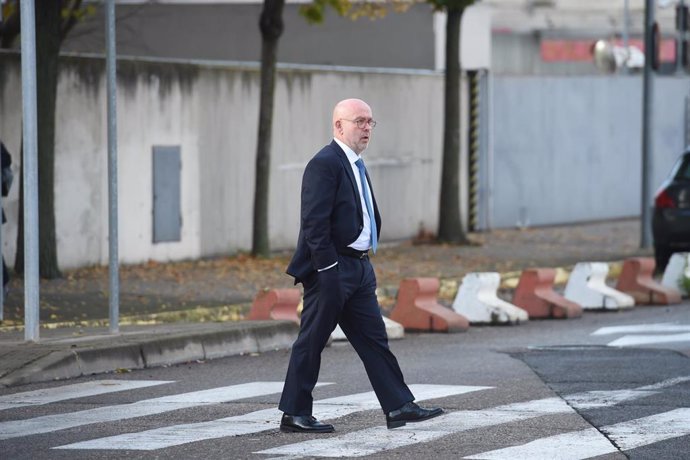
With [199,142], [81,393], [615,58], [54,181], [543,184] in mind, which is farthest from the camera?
[615,58]

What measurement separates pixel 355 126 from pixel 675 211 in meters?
11.5

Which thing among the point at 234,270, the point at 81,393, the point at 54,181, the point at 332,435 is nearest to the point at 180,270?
the point at 234,270

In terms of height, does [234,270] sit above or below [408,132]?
below

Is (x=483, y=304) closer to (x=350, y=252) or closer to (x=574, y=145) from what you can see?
(x=350, y=252)

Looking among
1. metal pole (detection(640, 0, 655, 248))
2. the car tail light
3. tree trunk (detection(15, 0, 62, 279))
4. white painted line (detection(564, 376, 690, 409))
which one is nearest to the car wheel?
the car tail light

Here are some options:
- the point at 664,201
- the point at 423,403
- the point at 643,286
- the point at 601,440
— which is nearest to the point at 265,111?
the point at 664,201

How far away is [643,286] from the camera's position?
1805cm

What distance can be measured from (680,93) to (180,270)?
52.7 feet

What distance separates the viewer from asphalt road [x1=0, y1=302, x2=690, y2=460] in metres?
8.77

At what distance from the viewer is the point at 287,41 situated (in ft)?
103

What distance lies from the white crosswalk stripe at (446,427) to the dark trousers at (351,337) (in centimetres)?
24

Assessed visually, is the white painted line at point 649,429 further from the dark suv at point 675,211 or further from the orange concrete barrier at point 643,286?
the dark suv at point 675,211

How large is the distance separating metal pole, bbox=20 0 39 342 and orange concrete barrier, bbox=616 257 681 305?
7.79 meters

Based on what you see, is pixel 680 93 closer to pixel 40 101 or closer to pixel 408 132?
pixel 408 132
